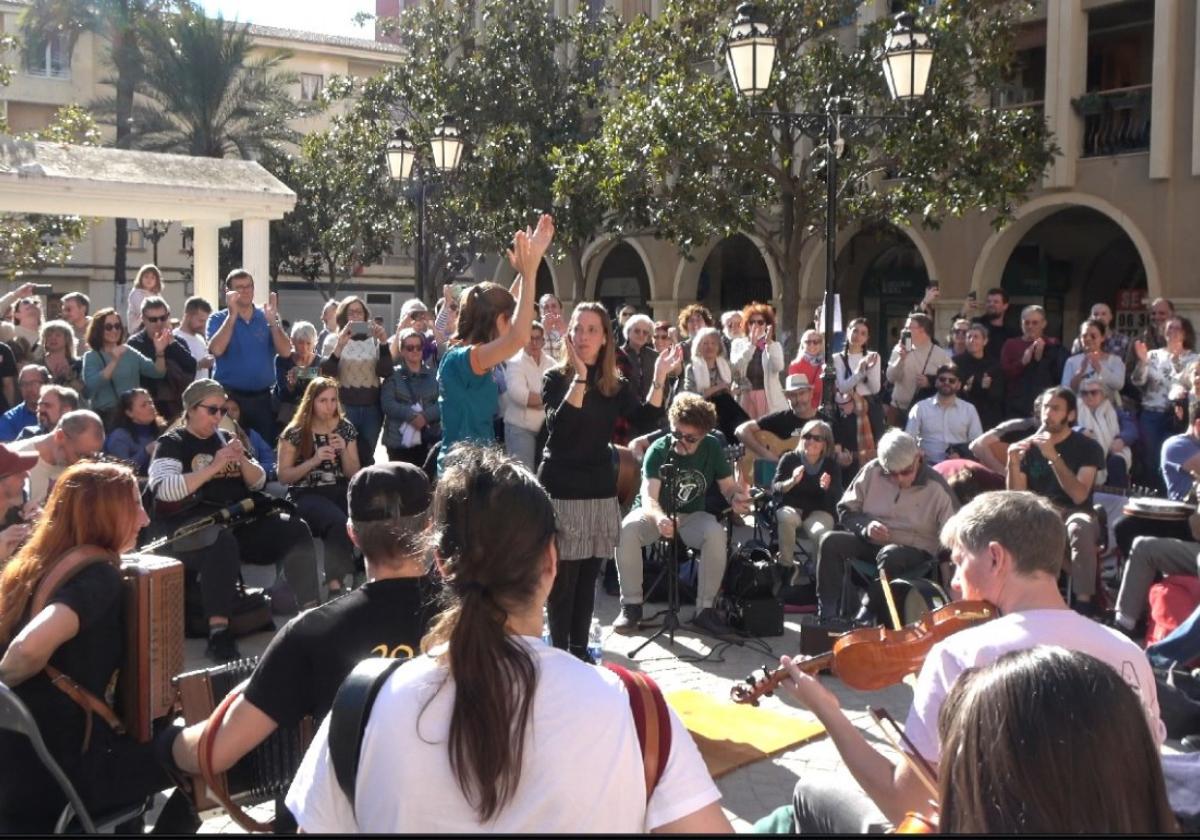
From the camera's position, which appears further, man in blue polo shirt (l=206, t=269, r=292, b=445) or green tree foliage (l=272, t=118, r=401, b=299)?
green tree foliage (l=272, t=118, r=401, b=299)

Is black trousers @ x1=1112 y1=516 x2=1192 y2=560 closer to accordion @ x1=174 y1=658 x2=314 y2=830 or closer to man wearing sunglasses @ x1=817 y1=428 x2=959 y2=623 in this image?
man wearing sunglasses @ x1=817 y1=428 x2=959 y2=623

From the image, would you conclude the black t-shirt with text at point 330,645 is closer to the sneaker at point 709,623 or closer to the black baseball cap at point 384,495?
the black baseball cap at point 384,495

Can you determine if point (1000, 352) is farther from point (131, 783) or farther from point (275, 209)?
point (131, 783)

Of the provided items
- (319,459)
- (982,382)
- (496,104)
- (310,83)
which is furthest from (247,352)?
(310,83)

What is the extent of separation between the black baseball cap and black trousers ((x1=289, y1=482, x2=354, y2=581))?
455cm

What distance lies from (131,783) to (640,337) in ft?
26.0

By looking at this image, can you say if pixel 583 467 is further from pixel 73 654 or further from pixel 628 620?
pixel 73 654

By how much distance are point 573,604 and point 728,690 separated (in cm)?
109

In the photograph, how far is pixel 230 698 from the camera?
10.2 feet

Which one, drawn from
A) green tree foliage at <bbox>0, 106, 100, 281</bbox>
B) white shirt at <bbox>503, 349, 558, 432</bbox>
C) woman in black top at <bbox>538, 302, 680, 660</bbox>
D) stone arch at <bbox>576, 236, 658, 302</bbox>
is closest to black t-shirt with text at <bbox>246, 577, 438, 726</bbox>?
woman in black top at <bbox>538, 302, 680, 660</bbox>

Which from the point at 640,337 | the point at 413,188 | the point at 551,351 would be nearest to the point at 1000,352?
the point at 640,337

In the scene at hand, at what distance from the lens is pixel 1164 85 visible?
57.6 feet

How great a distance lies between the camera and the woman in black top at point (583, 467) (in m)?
6.16

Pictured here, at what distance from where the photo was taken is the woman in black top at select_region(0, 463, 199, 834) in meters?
3.59
